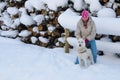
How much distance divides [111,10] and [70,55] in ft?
4.75

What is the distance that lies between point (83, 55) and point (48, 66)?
940mm

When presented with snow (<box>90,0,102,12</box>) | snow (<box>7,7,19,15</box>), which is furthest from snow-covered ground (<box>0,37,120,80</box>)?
snow (<box>7,7,19,15</box>)

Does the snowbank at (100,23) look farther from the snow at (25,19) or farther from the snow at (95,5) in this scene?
the snow at (25,19)

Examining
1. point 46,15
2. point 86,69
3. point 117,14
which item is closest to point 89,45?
point 86,69

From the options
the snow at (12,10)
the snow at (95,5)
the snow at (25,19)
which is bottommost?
the snow at (25,19)

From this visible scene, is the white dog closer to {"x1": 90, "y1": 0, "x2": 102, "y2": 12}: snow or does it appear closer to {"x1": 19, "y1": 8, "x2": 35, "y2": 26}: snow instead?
{"x1": 90, "y1": 0, "x2": 102, "y2": 12}: snow

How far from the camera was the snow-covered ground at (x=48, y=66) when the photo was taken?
7.04 meters

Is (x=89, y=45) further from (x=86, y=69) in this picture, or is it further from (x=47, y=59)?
(x=47, y=59)

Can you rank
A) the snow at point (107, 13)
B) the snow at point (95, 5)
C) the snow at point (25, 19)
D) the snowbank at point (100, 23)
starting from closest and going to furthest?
the snowbank at point (100, 23) → the snow at point (107, 13) → the snow at point (95, 5) → the snow at point (25, 19)

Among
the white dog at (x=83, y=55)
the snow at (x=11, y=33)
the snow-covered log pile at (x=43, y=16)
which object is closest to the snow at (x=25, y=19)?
the snow-covered log pile at (x=43, y=16)

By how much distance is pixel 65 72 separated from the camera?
727 cm

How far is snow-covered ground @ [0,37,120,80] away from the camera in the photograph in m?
7.04

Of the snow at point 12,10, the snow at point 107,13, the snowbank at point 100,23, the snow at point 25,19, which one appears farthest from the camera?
the snow at point 12,10

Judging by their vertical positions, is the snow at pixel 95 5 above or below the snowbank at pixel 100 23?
above
